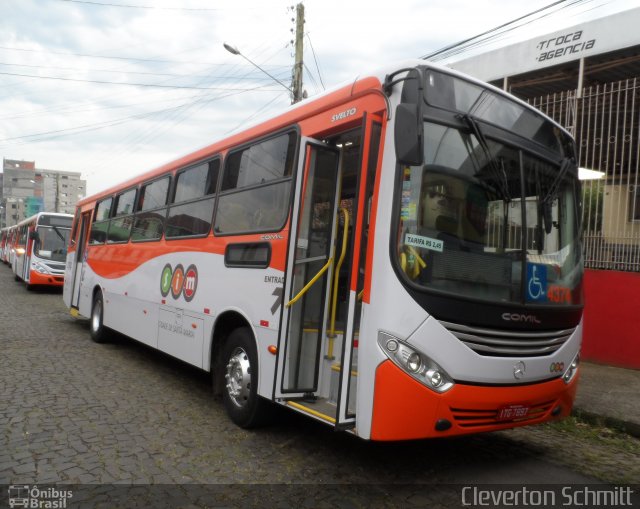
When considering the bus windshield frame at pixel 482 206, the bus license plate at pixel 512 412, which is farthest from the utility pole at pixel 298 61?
the bus license plate at pixel 512 412

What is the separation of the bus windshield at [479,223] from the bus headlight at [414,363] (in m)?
0.44

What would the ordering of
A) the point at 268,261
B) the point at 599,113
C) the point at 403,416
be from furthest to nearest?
the point at 599,113 < the point at 268,261 < the point at 403,416

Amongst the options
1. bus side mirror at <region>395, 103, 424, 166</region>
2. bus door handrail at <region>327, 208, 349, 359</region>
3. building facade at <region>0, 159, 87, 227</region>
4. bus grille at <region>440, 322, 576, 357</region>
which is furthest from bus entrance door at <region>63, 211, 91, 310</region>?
building facade at <region>0, 159, 87, 227</region>

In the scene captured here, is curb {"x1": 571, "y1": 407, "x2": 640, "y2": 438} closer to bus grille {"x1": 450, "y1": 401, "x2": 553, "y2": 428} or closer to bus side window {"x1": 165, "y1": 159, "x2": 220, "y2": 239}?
bus grille {"x1": 450, "y1": 401, "x2": 553, "y2": 428}

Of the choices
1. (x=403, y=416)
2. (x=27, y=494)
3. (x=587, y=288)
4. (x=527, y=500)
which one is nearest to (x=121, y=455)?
(x=27, y=494)

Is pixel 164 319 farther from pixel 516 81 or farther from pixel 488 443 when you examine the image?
pixel 516 81

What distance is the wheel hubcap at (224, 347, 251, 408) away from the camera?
516 cm

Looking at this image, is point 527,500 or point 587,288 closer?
point 527,500

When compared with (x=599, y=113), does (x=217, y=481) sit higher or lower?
lower

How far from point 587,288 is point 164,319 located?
6462 mm

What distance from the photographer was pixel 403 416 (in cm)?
358

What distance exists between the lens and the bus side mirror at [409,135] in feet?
11.8

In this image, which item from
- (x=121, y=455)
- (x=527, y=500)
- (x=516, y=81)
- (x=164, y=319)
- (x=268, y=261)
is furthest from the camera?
(x=516, y=81)

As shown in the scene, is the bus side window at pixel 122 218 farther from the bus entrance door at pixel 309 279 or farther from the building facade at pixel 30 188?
the building facade at pixel 30 188
